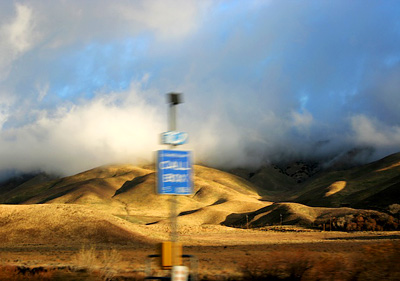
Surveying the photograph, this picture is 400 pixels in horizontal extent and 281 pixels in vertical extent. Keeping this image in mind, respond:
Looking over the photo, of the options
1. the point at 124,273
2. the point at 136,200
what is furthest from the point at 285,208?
the point at 124,273

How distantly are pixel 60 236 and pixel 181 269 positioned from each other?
4429 cm

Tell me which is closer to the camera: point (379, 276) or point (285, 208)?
point (379, 276)

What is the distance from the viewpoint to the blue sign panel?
12.5m

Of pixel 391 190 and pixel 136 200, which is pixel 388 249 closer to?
pixel 391 190

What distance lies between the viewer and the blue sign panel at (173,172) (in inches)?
492

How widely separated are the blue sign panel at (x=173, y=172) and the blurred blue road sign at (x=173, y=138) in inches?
19.4

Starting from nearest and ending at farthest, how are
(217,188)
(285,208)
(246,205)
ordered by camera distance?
(285,208), (246,205), (217,188)

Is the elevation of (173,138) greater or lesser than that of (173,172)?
greater

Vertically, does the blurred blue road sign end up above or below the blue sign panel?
above

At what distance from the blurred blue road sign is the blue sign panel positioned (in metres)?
0.49

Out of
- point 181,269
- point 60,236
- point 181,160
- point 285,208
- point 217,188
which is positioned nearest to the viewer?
point 181,269

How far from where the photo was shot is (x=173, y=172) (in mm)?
12633

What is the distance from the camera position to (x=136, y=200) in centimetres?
15600

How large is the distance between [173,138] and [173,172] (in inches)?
42.7
